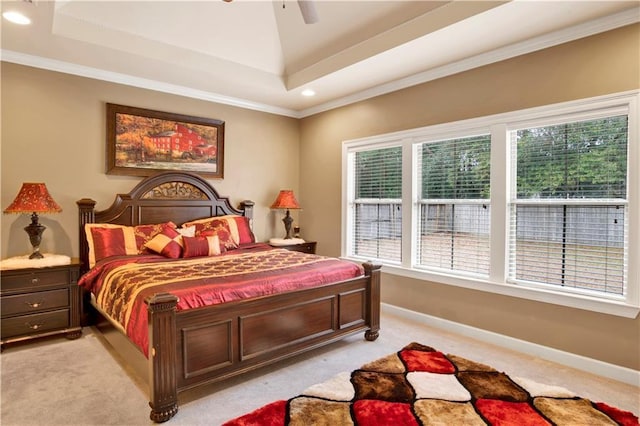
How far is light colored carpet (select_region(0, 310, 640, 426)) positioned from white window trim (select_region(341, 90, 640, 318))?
552mm

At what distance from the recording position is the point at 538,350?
3096mm

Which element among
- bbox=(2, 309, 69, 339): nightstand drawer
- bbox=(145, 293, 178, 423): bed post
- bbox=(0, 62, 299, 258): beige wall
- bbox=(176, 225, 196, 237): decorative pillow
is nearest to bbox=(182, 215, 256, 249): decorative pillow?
bbox=(176, 225, 196, 237): decorative pillow

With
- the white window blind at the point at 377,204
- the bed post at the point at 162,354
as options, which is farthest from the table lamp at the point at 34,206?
the white window blind at the point at 377,204

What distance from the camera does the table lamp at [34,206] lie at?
10.4ft

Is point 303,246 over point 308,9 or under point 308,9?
under

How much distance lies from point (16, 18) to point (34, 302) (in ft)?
7.67

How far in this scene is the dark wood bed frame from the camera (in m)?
2.14

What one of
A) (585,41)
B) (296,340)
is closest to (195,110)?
(296,340)

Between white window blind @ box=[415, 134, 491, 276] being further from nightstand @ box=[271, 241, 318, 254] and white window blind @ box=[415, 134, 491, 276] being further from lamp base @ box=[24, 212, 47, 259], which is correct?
lamp base @ box=[24, 212, 47, 259]

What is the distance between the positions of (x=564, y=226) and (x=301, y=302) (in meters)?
2.25

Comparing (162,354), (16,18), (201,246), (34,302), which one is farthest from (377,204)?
(16,18)

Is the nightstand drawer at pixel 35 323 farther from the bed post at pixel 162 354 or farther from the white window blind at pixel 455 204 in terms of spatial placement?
A: the white window blind at pixel 455 204

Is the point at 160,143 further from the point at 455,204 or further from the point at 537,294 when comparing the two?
the point at 537,294

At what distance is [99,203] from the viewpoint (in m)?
3.94
